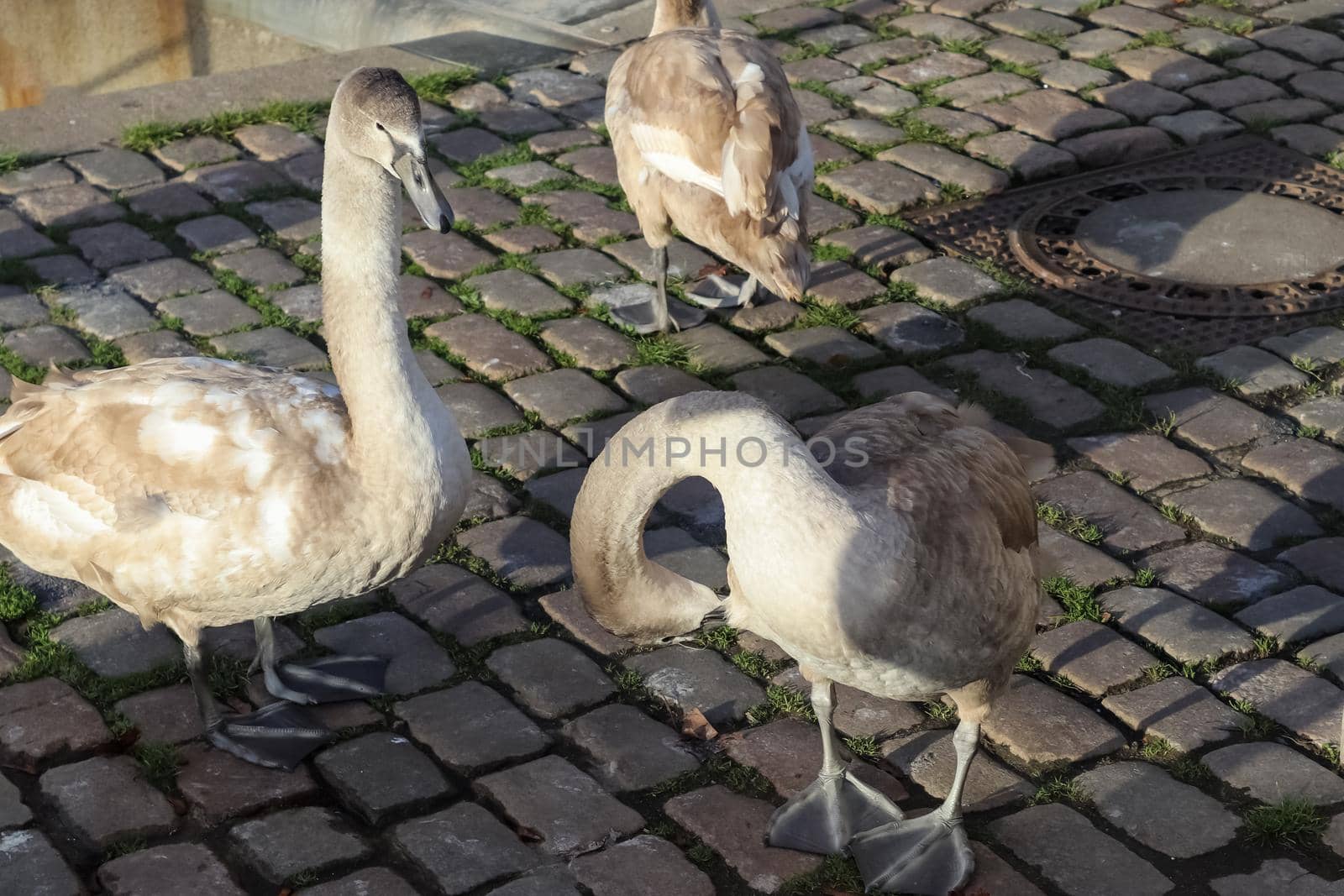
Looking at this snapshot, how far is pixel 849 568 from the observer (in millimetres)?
3465

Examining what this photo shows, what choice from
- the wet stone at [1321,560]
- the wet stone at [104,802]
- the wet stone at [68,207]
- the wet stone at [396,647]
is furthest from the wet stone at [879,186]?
the wet stone at [104,802]

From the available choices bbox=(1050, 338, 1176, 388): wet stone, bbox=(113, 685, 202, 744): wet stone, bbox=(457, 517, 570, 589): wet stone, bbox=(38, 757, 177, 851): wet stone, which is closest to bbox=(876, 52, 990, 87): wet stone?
bbox=(1050, 338, 1176, 388): wet stone

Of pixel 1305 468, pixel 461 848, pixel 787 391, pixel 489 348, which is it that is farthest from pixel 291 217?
pixel 1305 468

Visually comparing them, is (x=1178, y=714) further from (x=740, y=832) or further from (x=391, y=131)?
(x=391, y=131)

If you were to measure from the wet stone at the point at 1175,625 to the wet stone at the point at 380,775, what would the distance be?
7.23 feet

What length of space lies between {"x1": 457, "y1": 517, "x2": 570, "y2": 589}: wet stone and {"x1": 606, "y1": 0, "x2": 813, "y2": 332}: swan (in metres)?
1.37

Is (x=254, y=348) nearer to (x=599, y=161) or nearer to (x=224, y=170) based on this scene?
(x=224, y=170)

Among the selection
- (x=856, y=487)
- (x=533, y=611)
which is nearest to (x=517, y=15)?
(x=533, y=611)

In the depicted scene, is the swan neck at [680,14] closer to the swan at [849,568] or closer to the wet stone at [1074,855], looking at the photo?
the swan at [849,568]

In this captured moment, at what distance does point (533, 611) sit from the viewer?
194 inches

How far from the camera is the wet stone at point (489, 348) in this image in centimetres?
612

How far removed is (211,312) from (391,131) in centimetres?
265

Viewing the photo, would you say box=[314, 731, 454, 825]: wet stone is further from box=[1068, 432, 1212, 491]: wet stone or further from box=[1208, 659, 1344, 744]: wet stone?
box=[1068, 432, 1212, 491]: wet stone

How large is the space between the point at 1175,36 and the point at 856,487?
638 cm
